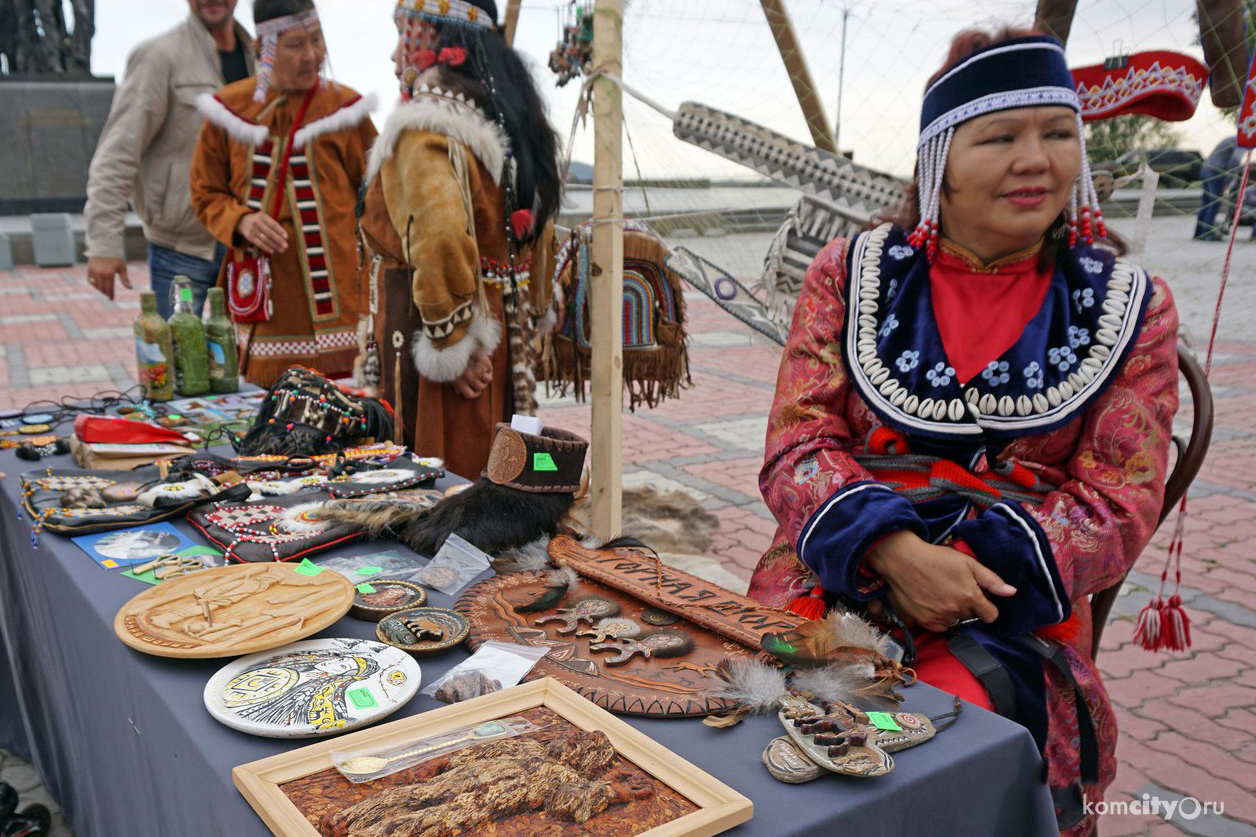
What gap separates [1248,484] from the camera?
186 inches

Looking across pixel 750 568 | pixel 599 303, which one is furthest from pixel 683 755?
pixel 750 568

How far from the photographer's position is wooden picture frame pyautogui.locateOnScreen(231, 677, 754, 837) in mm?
880

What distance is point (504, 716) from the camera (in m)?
1.09

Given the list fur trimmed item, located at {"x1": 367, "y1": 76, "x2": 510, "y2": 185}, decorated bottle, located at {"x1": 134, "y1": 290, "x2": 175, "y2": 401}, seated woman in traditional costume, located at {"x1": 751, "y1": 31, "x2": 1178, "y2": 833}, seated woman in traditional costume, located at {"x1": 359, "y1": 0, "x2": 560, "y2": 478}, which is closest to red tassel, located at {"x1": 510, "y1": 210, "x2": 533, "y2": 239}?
seated woman in traditional costume, located at {"x1": 359, "y1": 0, "x2": 560, "y2": 478}

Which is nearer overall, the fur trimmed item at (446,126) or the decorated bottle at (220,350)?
the fur trimmed item at (446,126)

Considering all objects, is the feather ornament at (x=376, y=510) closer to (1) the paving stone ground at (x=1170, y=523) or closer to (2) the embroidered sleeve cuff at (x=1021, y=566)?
(2) the embroidered sleeve cuff at (x=1021, y=566)

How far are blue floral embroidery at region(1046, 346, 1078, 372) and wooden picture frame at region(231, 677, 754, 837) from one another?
3.49 ft

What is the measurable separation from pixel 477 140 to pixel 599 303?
0.61 m

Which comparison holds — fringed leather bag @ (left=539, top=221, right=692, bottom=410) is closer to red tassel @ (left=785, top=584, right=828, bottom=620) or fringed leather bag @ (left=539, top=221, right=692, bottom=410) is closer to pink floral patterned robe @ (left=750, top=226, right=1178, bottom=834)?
pink floral patterned robe @ (left=750, top=226, right=1178, bottom=834)

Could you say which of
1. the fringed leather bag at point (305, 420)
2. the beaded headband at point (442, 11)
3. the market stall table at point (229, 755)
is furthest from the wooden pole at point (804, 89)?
the market stall table at point (229, 755)

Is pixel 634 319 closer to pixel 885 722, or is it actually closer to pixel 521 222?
pixel 521 222

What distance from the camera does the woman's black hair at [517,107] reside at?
2.77m

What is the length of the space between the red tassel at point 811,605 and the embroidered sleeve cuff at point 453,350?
1.45m

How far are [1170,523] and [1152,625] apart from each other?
96.5 inches
